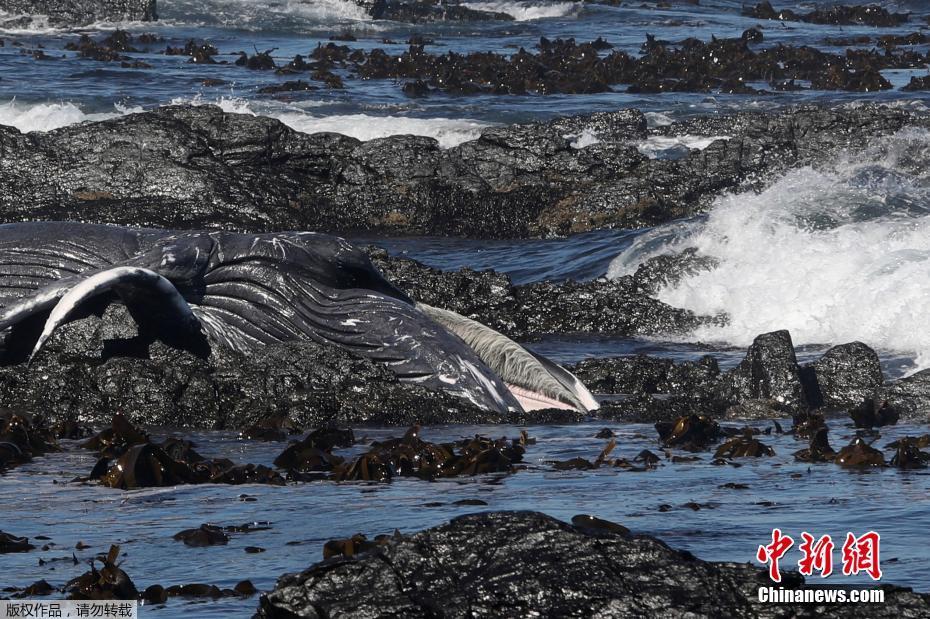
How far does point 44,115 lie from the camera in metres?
26.5

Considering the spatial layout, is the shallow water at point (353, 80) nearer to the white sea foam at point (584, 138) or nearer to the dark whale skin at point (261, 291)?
the white sea foam at point (584, 138)

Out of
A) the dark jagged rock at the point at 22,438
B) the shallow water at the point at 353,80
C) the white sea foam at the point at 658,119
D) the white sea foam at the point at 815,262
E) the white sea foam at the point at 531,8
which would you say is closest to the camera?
the dark jagged rock at the point at 22,438

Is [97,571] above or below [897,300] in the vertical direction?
above

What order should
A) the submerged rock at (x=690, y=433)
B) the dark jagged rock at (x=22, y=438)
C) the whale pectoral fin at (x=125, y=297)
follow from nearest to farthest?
the dark jagged rock at (x=22, y=438) < the submerged rock at (x=690, y=433) < the whale pectoral fin at (x=125, y=297)

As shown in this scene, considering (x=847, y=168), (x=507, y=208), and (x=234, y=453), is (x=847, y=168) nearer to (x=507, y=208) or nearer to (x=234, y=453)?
(x=507, y=208)

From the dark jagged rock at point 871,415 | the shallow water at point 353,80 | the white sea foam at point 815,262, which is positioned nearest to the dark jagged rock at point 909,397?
the dark jagged rock at point 871,415

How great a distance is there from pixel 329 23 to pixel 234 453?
119 feet

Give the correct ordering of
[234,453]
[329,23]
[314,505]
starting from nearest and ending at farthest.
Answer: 1. [314,505]
2. [234,453]
3. [329,23]

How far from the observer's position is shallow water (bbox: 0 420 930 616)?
5.82 m

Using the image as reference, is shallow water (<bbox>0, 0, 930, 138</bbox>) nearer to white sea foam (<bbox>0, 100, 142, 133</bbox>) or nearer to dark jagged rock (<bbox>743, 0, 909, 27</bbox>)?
white sea foam (<bbox>0, 100, 142, 133</bbox>)

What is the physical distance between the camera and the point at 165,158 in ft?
66.1

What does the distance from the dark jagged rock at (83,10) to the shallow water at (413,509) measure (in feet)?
113

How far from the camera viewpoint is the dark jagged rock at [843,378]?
10.7 m

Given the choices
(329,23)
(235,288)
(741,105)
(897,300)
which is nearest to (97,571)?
(235,288)
